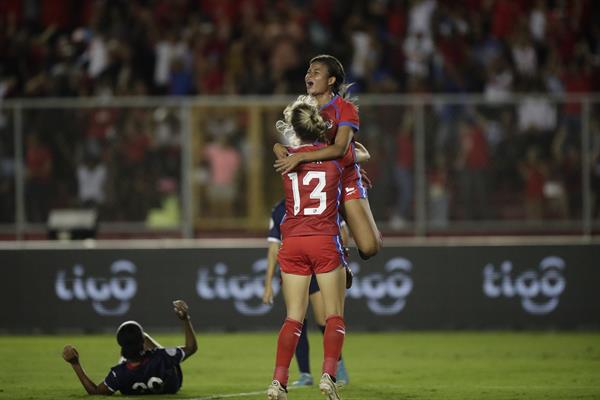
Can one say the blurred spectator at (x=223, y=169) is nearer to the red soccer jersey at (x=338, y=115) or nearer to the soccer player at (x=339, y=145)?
the soccer player at (x=339, y=145)

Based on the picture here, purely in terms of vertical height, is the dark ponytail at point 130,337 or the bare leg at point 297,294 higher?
the bare leg at point 297,294

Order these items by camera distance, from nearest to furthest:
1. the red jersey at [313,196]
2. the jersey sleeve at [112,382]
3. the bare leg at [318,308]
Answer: the red jersey at [313,196]
the jersey sleeve at [112,382]
the bare leg at [318,308]

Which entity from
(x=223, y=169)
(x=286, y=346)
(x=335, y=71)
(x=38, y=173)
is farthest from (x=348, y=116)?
(x=38, y=173)

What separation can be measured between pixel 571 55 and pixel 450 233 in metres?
→ 5.83

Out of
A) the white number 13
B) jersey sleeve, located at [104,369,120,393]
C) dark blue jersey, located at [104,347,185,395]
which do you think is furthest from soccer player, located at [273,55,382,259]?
jersey sleeve, located at [104,369,120,393]

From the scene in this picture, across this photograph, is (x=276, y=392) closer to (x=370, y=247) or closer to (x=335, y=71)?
(x=370, y=247)

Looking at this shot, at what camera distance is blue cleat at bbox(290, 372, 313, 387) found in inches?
461

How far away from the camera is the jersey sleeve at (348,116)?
9.46 metres

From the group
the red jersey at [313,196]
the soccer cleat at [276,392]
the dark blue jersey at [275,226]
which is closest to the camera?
the soccer cleat at [276,392]

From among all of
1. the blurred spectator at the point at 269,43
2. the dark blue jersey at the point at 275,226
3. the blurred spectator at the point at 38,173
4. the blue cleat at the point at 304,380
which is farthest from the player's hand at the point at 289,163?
the blurred spectator at the point at 269,43

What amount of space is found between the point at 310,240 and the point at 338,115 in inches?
39.2

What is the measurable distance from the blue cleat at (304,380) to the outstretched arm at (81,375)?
1924 mm

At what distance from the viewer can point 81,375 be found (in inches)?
410

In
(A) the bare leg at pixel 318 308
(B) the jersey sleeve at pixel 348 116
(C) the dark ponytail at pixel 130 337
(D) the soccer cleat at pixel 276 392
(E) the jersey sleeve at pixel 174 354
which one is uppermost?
(B) the jersey sleeve at pixel 348 116
